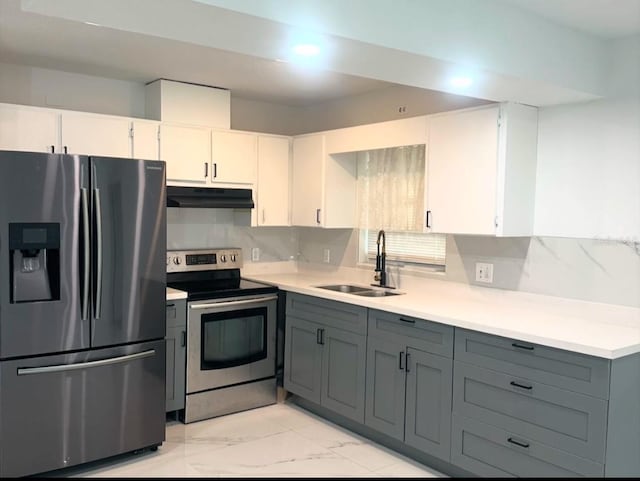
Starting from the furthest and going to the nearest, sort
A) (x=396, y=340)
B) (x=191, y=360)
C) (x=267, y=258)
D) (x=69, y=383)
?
1. (x=267, y=258)
2. (x=191, y=360)
3. (x=396, y=340)
4. (x=69, y=383)

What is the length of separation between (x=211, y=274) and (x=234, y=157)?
3.06 ft

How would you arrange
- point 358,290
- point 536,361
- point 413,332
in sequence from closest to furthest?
point 536,361, point 413,332, point 358,290

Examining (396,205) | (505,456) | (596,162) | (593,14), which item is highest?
(593,14)

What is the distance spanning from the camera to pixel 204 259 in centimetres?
439

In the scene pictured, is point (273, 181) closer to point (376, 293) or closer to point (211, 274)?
point (211, 274)

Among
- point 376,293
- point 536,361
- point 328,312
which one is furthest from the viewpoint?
point 376,293

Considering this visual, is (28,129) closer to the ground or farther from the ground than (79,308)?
farther from the ground

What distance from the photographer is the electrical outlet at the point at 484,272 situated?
3506 mm

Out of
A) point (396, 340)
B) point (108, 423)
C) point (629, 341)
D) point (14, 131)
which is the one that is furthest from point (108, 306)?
point (629, 341)

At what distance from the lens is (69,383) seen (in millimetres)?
3002

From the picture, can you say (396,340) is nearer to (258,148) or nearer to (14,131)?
(258,148)

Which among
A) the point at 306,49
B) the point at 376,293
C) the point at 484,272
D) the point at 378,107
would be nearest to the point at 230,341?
the point at 376,293

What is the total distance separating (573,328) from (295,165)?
2.54 m

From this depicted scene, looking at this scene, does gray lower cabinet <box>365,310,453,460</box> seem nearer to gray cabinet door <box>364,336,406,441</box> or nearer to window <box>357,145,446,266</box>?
gray cabinet door <box>364,336,406,441</box>
